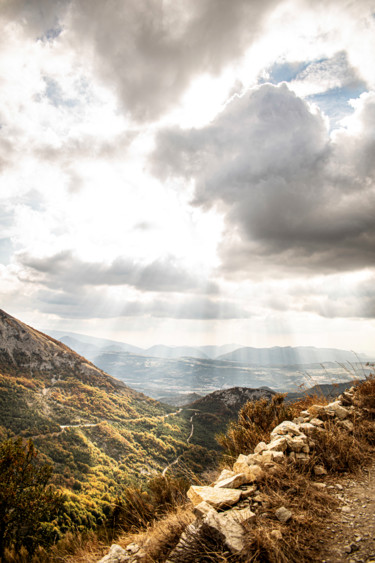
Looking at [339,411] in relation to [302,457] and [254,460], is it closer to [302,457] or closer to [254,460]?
[302,457]

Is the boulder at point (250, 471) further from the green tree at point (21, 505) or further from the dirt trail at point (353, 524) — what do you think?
the green tree at point (21, 505)

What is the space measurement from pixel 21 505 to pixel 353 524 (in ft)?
45.6

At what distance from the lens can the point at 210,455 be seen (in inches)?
2457

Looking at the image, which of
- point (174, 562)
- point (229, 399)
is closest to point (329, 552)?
point (174, 562)

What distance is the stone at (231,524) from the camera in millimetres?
2787

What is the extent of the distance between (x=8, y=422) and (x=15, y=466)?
3088 inches

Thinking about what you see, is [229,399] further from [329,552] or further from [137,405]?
[329,552]

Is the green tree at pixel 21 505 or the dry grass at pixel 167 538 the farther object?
the green tree at pixel 21 505

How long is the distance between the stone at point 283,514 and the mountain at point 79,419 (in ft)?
135

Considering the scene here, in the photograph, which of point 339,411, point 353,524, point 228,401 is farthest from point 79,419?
point 353,524

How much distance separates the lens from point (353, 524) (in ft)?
10.5

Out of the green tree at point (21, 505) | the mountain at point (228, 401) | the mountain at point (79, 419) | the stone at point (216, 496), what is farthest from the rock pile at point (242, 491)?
the mountain at point (228, 401)

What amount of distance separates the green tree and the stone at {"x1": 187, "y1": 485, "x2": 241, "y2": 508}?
10.6 meters

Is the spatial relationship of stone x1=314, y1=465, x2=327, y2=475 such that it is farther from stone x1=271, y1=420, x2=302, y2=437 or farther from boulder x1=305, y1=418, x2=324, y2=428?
boulder x1=305, y1=418, x2=324, y2=428
